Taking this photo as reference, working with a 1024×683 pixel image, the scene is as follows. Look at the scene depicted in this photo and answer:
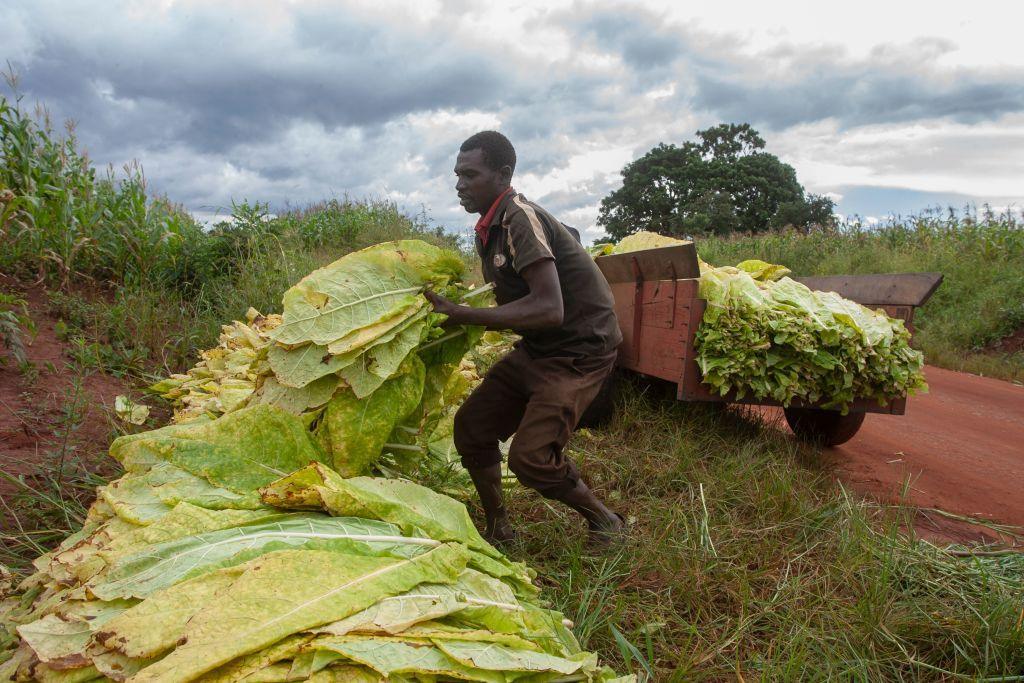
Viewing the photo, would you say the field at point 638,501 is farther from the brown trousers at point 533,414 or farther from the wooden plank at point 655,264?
the wooden plank at point 655,264

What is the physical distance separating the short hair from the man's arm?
1.83ft

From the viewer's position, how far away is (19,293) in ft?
18.7

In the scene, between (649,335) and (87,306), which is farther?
(87,306)

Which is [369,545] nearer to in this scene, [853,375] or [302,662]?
[302,662]

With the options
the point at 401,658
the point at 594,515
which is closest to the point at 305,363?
the point at 401,658

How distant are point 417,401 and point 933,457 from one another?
14.0ft

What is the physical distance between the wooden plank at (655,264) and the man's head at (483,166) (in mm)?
1469

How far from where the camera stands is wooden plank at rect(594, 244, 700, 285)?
14.0 feet

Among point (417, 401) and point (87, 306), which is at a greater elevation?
point (87, 306)

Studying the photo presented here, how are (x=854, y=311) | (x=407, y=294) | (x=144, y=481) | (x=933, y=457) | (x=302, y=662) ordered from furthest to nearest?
(x=933, y=457), (x=854, y=311), (x=407, y=294), (x=144, y=481), (x=302, y=662)

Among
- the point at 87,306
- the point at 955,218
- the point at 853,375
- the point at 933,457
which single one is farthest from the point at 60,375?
the point at 955,218

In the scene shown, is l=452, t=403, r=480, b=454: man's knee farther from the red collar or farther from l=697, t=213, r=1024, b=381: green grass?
l=697, t=213, r=1024, b=381: green grass

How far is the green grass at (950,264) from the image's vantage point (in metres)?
9.24

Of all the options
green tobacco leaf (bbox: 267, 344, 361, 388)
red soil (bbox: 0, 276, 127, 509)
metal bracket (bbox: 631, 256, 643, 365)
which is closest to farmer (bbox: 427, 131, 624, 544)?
green tobacco leaf (bbox: 267, 344, 361, 388)
